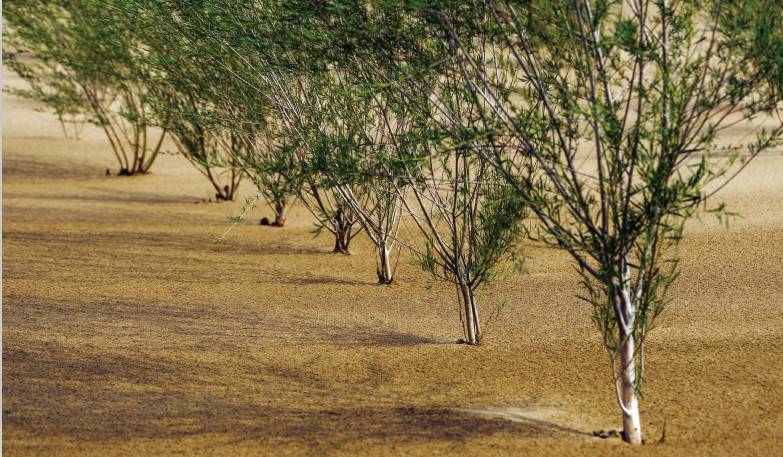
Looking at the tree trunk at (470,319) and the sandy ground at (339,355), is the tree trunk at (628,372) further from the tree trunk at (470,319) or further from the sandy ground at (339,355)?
the tree trunk at (470,319)

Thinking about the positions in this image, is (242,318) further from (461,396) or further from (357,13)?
(357,13)

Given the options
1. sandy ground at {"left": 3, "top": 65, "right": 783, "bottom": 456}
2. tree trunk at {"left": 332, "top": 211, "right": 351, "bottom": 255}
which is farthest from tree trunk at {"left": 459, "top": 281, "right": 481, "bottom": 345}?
tree trunk at {"left": 332, "top": 211, "right": 351, "bottom": 255}

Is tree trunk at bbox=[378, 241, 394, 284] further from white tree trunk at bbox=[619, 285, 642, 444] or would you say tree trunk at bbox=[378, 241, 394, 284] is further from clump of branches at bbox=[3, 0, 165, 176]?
white tree trunk at bbox=[619, 285, 642, 444]

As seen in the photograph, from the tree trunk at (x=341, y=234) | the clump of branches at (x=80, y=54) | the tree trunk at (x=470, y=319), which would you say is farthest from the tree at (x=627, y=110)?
the clump of branches at (x=80, y=54)

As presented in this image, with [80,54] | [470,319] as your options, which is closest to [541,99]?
[470,319]

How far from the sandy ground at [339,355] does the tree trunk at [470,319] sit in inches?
5.4

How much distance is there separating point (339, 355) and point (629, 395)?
9.56ft

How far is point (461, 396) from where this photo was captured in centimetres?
751

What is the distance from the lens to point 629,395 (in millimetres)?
6422

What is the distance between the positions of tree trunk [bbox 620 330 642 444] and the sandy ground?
0.14 meters

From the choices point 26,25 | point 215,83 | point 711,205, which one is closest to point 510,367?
point 215,83

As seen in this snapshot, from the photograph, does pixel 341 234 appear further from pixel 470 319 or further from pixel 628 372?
pixel 628 372

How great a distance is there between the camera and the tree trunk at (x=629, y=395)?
6406mm

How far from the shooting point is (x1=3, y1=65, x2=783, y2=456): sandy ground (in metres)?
6.70
